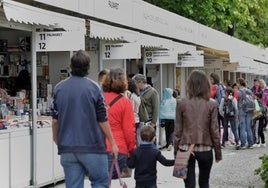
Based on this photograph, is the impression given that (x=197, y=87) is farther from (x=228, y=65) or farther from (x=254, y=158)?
(x=228, y=65)

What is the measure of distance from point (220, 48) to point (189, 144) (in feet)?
60.6

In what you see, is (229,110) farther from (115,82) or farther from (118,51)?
(115,82)

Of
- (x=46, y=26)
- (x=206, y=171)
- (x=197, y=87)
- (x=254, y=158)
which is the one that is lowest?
(x=254, y=158)

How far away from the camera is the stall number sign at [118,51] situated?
40.5ft

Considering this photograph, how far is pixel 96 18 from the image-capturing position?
12141 mm

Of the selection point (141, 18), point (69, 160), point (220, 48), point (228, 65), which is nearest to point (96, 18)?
point (141, 18)

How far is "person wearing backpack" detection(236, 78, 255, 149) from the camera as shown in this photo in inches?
620

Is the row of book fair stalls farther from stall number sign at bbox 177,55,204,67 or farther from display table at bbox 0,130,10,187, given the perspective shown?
stall number sign at bbox 177,55,204,67

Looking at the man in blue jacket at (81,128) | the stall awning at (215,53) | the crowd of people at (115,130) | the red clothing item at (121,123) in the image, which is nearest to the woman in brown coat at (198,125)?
the crowd of people at (115,130)

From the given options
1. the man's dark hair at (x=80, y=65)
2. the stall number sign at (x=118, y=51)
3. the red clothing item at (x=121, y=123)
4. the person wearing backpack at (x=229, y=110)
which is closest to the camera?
the man's dark hair at (x=80, y=65)

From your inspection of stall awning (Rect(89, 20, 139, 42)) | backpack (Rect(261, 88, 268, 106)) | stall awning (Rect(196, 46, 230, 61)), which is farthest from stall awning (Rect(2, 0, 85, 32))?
stall awning (Rect(196, 46, 230, 61))

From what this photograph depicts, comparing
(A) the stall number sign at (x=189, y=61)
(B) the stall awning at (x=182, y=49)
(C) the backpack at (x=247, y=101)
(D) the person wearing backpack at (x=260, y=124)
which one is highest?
(B) the stall awning at (x=182, y=49)

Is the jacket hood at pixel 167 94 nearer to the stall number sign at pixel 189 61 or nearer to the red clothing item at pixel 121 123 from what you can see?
the stall number sign at pixel 189 61

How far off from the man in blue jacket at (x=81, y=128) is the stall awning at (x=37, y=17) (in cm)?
250
